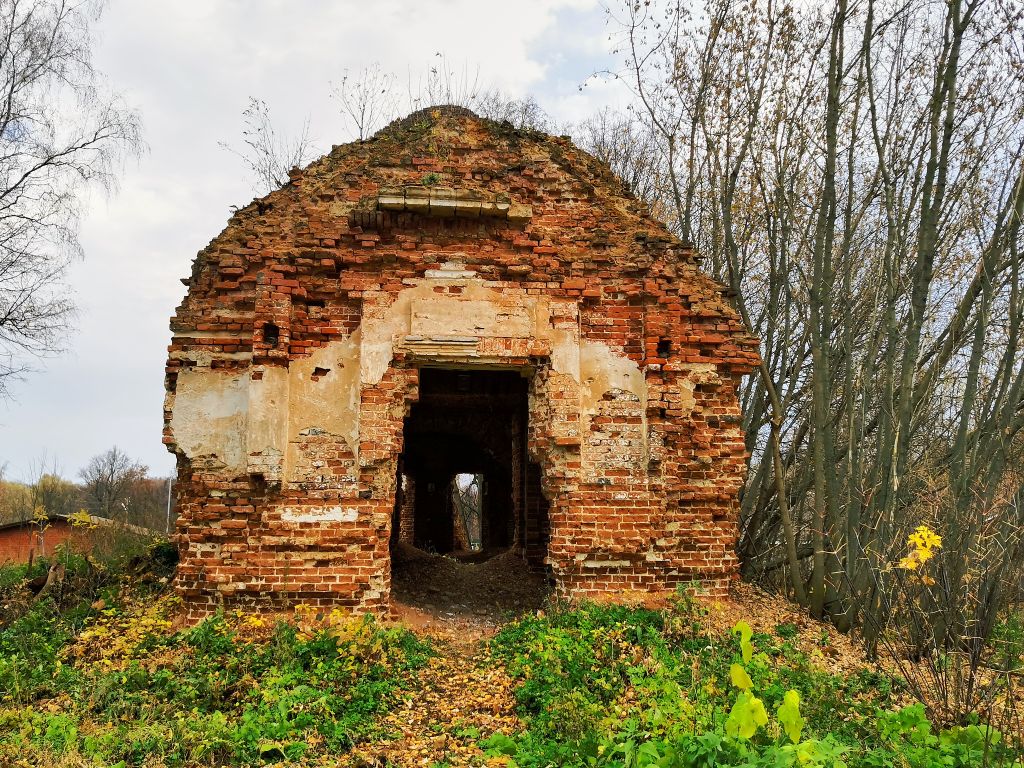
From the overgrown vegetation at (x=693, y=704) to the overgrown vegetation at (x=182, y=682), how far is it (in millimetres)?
1186

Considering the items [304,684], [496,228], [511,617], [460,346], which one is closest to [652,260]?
[496,228]

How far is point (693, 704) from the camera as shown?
14.8 feet

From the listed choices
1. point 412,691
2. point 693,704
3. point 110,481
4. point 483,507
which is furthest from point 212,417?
point 110,481

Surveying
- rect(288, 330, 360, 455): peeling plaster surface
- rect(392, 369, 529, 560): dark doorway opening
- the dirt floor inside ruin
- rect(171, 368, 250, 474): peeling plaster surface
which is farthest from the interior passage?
rect(171, 368, 250, 474): peeling plaster surface

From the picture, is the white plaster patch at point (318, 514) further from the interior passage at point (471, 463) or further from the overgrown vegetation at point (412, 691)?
the interior passage at point (471, 463)

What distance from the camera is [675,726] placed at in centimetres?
378

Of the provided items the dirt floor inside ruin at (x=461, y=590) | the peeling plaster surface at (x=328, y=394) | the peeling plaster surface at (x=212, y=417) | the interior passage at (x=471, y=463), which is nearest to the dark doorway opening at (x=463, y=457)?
the interior passage at (x=471, y=463)

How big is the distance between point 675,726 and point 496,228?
4.98 meters

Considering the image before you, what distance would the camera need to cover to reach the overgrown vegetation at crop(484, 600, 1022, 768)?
10.5ft

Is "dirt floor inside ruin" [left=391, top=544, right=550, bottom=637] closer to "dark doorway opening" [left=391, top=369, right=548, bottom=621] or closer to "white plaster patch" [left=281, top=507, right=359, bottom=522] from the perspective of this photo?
"dark doorway opening" [left=391, top=369, right=548, bottom=621]

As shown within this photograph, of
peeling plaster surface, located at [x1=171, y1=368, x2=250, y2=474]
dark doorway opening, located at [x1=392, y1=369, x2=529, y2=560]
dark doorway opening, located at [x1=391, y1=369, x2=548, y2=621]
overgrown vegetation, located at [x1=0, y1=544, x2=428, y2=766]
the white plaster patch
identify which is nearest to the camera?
overgrown vegetation, located at [x1=0, y1=544, x2=428, y2=766]

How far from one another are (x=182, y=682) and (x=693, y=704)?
12.1 feet

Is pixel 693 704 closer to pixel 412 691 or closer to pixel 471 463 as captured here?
pixel 412 691

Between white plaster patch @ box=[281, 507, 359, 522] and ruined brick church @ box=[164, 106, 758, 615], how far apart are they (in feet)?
0.04
